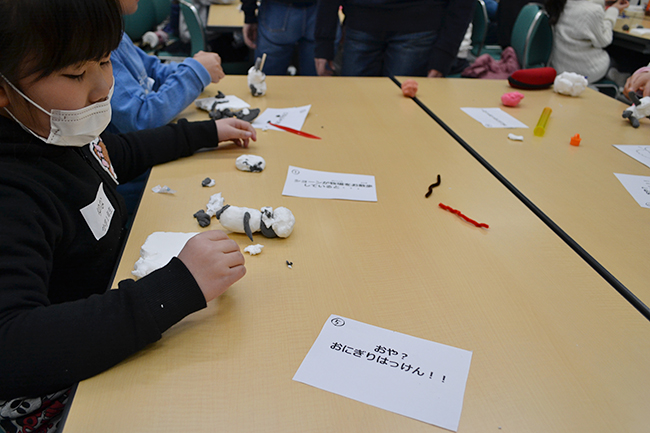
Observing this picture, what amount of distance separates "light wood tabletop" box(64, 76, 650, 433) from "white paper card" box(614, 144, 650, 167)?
0.52m

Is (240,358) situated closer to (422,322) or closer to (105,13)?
(422,322)

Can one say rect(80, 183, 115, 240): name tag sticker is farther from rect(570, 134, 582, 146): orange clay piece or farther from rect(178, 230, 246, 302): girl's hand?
rect(570, 134, 582, 146): orange clay piece

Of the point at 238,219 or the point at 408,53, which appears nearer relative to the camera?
the point at 238,219

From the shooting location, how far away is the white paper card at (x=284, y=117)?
1363 millimetres

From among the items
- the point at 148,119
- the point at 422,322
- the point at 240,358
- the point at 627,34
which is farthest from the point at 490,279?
the point at 627,34

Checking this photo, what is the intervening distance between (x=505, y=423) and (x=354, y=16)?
6.30 ft

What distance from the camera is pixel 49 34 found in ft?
1.84

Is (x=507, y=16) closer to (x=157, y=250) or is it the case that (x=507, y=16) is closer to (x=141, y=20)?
(x=141, y=20)

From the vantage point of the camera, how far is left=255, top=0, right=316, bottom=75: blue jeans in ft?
7.39

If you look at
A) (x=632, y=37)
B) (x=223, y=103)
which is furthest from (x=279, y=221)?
(x=632, y=37)

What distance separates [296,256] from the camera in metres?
0.80

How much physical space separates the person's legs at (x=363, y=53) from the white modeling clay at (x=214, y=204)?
144 centimetres

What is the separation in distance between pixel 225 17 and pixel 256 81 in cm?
176

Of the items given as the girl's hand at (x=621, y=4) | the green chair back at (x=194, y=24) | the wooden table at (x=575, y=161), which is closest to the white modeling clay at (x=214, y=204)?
the wooden table at (x=575, y=161)
